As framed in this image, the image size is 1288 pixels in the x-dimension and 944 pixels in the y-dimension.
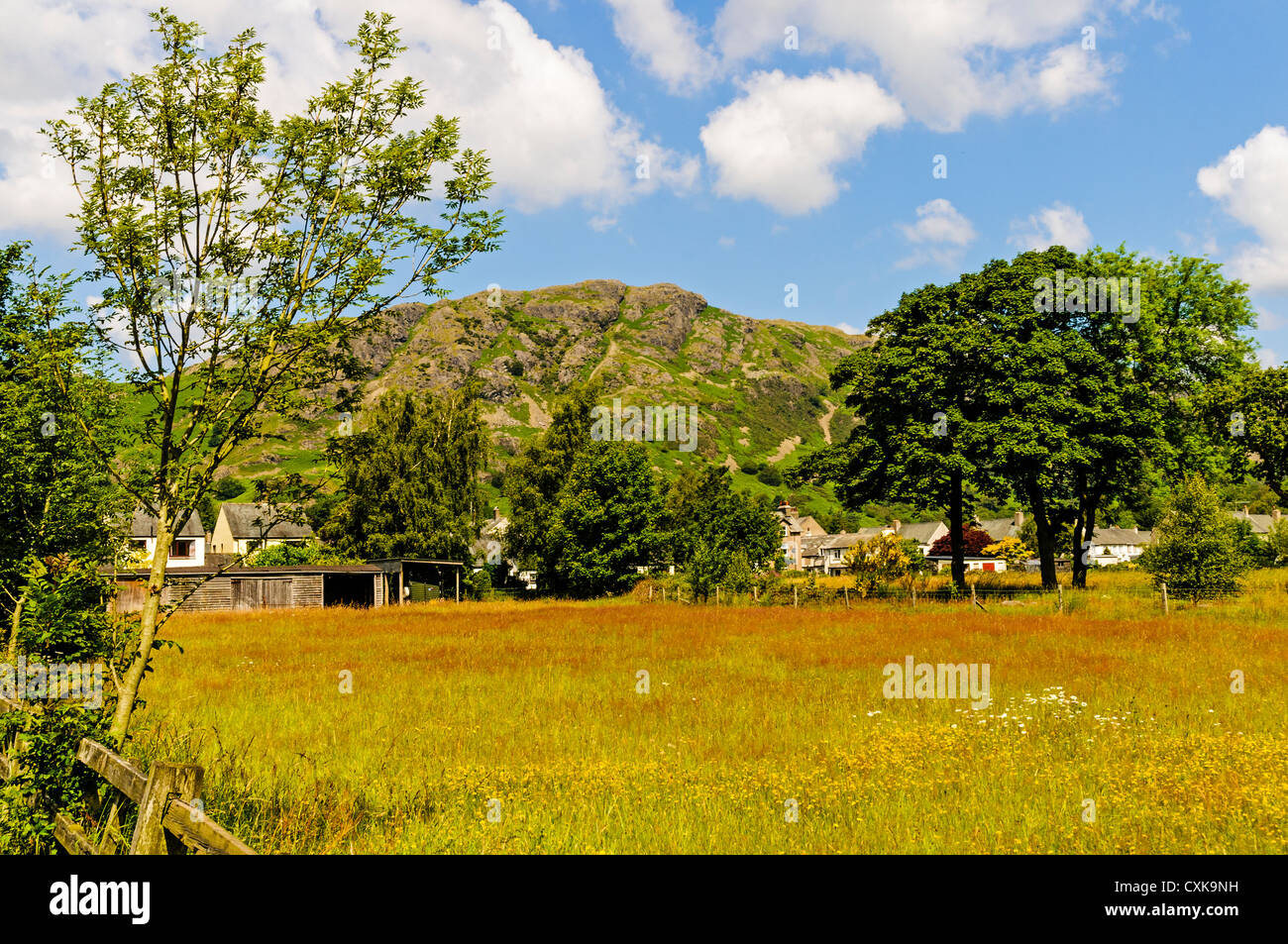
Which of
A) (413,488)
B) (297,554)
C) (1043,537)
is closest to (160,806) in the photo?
(1043,537)

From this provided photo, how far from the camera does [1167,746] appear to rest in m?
9.45

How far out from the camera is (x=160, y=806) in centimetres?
469

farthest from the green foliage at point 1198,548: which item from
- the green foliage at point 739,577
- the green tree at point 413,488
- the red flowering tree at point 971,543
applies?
the red flowering tree at point 971,543

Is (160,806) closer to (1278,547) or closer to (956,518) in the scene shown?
(956,518)

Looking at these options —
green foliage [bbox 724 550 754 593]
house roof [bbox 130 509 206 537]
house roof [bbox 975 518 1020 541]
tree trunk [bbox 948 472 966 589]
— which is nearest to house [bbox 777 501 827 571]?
house roof [bbox 975 518 1020 541]

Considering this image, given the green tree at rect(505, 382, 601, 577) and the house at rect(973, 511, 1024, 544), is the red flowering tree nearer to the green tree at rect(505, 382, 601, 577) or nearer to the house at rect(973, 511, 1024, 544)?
the house at rect(973, 511, 1024, 544)

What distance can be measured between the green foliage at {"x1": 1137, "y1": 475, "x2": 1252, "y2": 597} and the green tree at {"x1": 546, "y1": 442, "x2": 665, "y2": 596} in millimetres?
35324

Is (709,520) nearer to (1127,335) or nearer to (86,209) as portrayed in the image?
(1127,335)

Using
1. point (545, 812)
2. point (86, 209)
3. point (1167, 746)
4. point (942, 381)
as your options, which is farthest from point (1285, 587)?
point (86, 209)

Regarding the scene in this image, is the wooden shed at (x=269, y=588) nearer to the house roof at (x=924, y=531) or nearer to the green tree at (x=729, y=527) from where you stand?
the green tree at (x=729, y=527)

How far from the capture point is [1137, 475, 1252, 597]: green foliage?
29.8 m

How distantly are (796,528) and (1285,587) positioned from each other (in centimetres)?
12545

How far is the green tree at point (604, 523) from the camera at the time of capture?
57906 mm

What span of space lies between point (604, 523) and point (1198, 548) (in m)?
38.5
